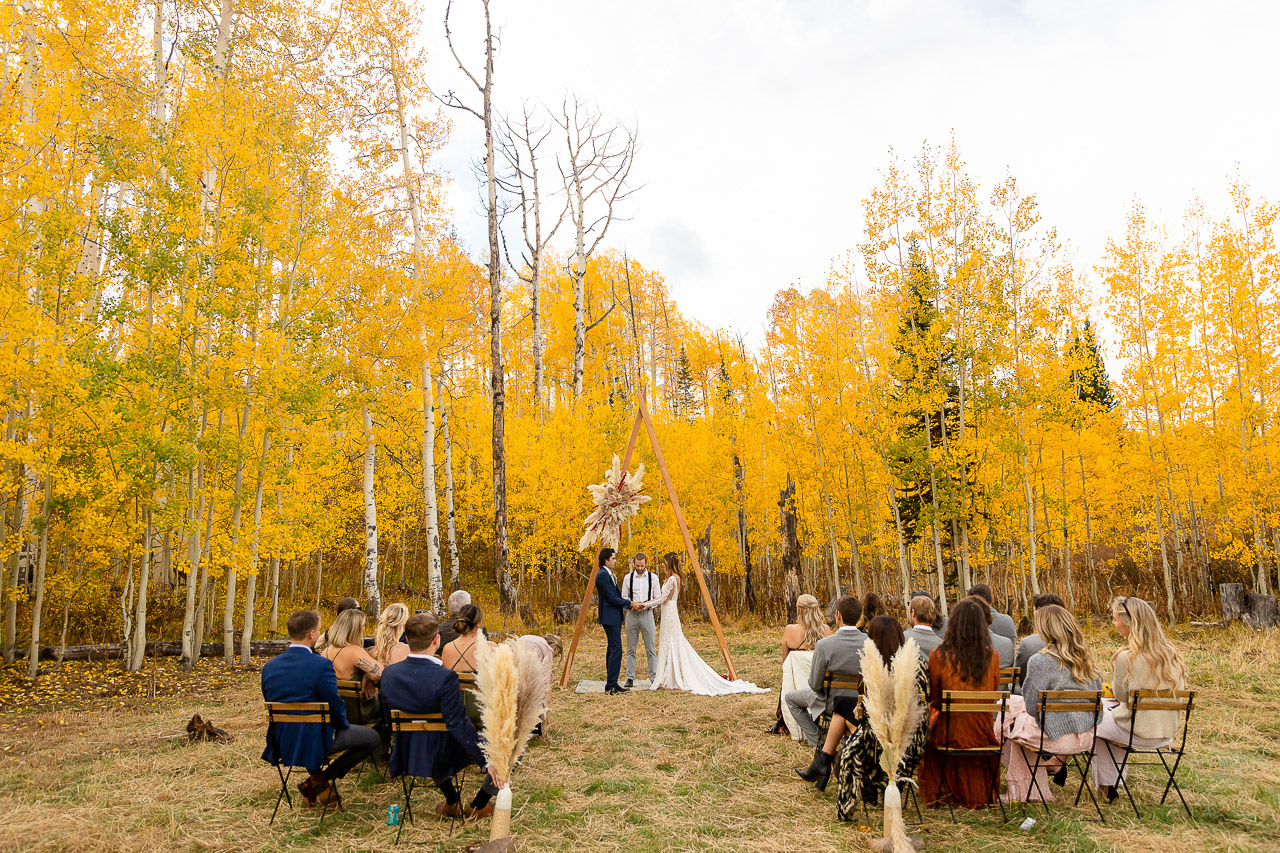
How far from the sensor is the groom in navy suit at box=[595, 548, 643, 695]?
8594 mm

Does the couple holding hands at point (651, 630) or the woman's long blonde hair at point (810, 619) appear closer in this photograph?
the woman's long blonde hair at point (810, 619)

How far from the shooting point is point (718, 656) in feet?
37.1

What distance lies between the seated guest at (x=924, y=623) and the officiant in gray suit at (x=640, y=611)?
4.29 m

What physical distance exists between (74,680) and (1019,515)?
18056 millimetres

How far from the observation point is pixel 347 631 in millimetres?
5168

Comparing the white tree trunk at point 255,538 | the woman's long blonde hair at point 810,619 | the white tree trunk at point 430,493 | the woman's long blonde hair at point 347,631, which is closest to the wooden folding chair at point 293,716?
the woman's long blonde hair at point 347,631

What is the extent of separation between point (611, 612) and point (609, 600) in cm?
18

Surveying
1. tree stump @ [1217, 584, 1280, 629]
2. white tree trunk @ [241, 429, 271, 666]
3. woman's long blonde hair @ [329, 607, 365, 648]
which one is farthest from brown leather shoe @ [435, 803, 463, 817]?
tree stump @ [1217, 584, 1280, 629]

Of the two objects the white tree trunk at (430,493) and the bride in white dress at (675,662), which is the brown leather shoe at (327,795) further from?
the white tree trunk at (430,493)

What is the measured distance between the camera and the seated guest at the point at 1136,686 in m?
4.27

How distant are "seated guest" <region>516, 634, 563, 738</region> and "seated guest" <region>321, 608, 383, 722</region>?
111cm

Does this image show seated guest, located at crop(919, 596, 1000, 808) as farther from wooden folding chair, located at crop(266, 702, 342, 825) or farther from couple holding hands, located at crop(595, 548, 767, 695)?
couple holding hands, located at crop(595, 548, 767, 695)

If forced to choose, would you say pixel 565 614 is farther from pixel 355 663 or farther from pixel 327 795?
pixel 327 795

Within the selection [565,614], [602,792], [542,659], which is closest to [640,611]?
[542,659]
